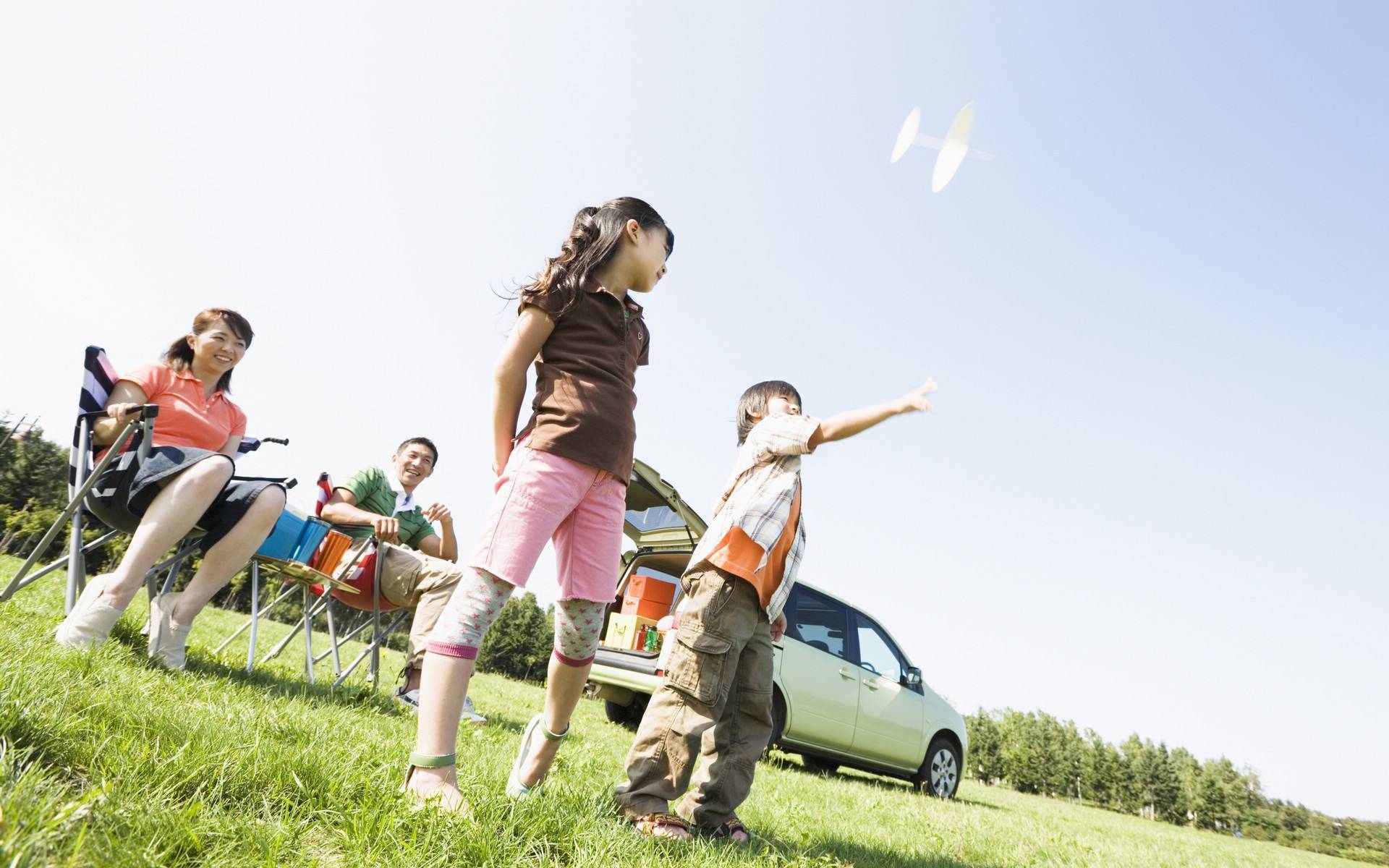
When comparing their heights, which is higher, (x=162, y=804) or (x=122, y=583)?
(x=122, y=583)

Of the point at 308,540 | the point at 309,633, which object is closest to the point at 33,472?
the point at 309,633

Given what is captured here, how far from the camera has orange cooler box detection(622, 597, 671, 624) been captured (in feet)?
22.7

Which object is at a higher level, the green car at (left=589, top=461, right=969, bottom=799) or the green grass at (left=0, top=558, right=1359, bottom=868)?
→ the green car at (left=589, top=461, right=969, bottom=799)

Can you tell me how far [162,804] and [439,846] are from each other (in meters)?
0.52

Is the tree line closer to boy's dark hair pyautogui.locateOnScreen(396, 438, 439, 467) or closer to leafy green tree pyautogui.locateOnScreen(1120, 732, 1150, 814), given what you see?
leafy green tree pyautogui.locateOnScreen(1120, 732, 1150, 814)

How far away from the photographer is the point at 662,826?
7.06ft

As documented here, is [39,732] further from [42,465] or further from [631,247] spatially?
[42,465]

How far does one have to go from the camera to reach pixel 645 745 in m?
2.34

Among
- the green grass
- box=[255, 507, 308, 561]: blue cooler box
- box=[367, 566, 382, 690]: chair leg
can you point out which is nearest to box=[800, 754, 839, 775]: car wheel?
the green grass

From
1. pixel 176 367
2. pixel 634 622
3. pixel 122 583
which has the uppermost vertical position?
pixel 176 367

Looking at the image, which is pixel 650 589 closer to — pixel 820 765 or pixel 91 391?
pixel 820 765

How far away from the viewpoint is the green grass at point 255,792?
4.26 ft

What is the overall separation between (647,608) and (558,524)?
5.11 metres

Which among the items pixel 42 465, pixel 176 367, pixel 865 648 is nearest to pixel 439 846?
pixel 176 367
